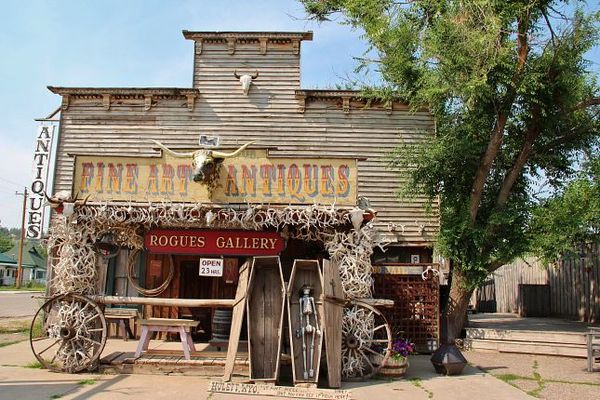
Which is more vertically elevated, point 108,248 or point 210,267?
point 108,248

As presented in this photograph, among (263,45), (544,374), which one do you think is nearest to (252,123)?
(263,45)

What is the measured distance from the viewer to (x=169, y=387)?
7688 millimetres

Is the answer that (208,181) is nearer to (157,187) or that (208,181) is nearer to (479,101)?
(157,187)

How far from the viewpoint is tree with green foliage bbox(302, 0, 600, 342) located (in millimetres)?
12047

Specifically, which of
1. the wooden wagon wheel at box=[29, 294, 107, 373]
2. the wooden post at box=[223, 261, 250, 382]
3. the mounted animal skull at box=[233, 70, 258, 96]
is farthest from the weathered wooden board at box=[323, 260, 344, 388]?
the mounted animal skull at box=[233, 70, 258, 96]

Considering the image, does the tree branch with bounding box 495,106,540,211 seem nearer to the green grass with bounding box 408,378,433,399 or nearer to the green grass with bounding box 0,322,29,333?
the green grass with bounding box 408,378,433,399

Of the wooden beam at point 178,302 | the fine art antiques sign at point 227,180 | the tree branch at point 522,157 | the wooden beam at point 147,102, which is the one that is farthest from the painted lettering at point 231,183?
the tree branch at point 522,157

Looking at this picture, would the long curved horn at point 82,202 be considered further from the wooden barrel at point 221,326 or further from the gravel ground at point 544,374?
the gravel ground at point 544,374

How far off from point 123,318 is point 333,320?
19.7 ft

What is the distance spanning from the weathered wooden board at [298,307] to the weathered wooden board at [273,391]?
1.12ft

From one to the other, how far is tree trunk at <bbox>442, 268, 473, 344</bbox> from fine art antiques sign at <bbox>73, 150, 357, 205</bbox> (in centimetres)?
565

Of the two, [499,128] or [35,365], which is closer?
[35,365]

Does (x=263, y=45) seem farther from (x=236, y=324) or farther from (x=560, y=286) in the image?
(x=560, y=286)

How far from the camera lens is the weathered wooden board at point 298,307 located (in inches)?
312
